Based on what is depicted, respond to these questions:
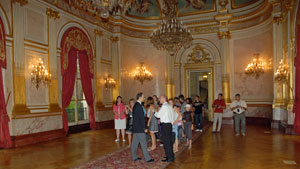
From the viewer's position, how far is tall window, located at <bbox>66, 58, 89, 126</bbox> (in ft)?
31.4

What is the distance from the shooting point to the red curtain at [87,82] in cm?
986

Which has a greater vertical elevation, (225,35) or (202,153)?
(225,35)

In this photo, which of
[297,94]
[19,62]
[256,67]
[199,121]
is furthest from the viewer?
[256,67]

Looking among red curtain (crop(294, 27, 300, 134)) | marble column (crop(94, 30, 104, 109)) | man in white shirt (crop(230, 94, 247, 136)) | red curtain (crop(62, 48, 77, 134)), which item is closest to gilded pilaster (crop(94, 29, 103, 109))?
marble column (crop(94, 30, 104, 109))

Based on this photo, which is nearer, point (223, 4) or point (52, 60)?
point (52, 60)

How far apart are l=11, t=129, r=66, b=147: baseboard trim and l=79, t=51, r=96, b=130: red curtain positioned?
183 centimetres

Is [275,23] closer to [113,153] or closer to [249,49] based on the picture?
[249,49]

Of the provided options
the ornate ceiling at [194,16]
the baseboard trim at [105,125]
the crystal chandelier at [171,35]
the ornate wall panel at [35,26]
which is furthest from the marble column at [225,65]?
the ornate wall panel at [35,26]

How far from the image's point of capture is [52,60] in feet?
27.7

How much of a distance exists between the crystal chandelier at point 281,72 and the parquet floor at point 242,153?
233 cm

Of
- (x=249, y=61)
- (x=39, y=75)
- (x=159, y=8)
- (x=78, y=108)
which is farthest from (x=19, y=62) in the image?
(x=249, y=61)

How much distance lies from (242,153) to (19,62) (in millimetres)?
6655

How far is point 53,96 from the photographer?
843 cm

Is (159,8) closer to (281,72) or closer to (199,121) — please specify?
(199,121)
